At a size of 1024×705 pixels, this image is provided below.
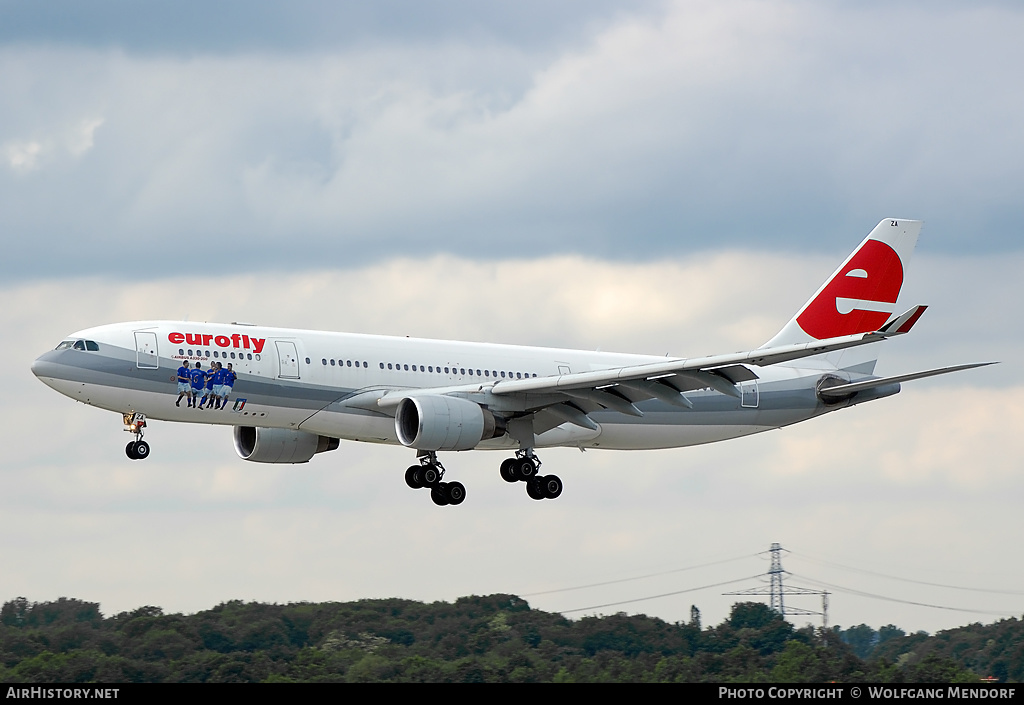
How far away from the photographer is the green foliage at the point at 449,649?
81500 mm

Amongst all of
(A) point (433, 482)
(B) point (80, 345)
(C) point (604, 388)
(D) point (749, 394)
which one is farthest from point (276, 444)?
(D) point (749, 394)

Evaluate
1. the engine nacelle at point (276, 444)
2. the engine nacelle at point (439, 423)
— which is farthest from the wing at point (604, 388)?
the engine nacelle at point (276, 444)

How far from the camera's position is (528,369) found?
194 ft

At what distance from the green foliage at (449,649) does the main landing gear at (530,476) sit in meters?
23.6

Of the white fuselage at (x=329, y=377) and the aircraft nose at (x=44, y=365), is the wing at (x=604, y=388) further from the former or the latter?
the aircraft nose at (x=44, y=365)

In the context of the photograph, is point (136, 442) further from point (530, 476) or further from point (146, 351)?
point (530, 476)

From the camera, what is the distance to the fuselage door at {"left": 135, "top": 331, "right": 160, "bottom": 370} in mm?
52219

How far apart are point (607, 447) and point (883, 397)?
10.8 m

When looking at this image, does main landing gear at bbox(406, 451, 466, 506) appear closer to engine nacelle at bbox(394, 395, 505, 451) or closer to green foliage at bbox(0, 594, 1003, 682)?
engine nacelle at bbox(394, 395, 505, 451)

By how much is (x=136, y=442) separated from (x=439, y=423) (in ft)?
32.2

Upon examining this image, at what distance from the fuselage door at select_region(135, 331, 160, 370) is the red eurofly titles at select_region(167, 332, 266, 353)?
1.93 ft

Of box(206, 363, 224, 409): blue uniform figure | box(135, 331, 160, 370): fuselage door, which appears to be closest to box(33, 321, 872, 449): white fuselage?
box(135, 331, 160, 370): fuselage door

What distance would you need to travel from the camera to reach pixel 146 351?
52.4 metres
